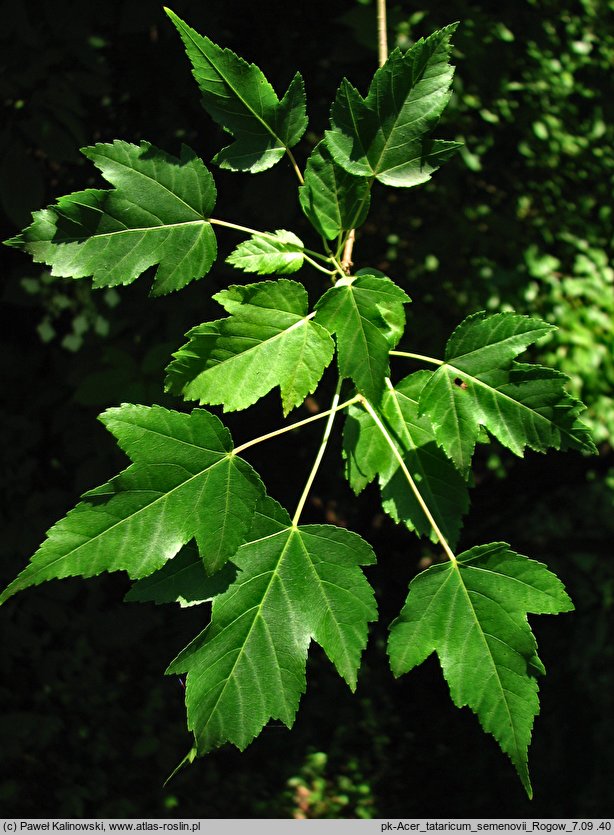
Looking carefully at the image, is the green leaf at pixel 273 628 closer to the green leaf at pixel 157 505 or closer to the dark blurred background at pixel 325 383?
the green leaf at pixel 157 505

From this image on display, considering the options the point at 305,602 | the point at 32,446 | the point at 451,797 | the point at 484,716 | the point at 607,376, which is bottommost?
the point at 451,797

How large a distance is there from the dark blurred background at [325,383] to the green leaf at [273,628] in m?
0.90

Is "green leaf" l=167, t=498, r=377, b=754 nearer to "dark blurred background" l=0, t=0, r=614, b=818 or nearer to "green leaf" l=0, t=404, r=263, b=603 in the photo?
"green leaf" l=0, t=404, r=263, b=603

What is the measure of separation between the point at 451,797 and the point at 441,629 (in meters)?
2.87

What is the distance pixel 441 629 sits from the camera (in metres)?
1.00

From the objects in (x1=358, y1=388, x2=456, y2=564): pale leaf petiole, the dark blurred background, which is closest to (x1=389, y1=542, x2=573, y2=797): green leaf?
(x1=358, y1=388, x2=456, y2=564): pale leaf petiole

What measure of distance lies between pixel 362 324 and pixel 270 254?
161 millimetres

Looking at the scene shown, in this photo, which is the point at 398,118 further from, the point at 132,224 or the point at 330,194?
the point at 132,224

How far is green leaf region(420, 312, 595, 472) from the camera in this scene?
997 millimetres

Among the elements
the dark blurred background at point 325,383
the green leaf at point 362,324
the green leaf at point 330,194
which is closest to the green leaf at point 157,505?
the green leaf at point 362,324

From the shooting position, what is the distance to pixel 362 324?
0.93 m

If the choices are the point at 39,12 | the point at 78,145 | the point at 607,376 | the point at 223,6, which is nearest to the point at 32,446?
the point at 78,145

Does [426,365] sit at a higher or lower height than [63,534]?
lower

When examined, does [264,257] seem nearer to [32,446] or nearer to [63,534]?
[63,534]
